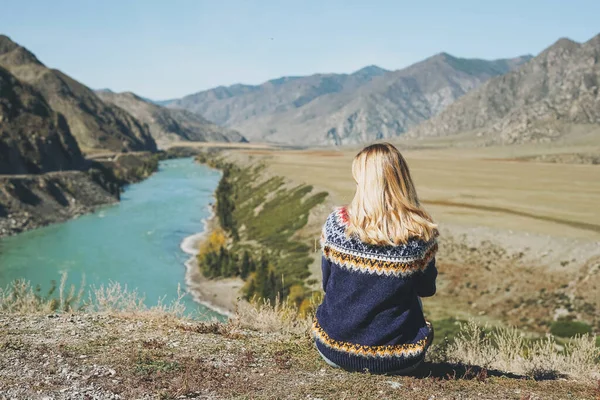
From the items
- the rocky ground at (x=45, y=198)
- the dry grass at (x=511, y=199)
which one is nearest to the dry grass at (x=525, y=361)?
the dry grass at (x=511, y=199)

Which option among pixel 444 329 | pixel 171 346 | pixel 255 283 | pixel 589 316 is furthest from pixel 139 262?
pixel 171 346

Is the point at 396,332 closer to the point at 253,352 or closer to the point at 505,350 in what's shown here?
the point at 253,352

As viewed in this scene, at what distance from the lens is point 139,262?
59.2 m

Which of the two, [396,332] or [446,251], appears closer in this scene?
[396,332]

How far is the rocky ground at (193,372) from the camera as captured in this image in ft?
20.5

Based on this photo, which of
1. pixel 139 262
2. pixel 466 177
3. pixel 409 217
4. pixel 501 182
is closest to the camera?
pixel 409 217

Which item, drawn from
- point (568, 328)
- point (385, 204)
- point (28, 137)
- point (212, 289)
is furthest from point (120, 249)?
point (28, 137)

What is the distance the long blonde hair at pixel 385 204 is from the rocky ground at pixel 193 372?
203 centimetres

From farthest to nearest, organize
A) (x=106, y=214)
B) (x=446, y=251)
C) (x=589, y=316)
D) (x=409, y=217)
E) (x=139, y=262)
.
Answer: (x=106, y=214)
(x=139, y=262)
(x=446, y=251)
(x=589, y=316)
(x=409, y=217)

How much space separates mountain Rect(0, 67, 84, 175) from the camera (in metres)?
107

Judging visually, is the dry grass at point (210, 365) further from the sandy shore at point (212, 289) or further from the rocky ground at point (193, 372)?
the sandy shore at point (212, 289)

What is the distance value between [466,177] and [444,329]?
6171 cm

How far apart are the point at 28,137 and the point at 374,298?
131 m

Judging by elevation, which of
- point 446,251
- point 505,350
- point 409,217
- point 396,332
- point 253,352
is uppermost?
point 409,217
